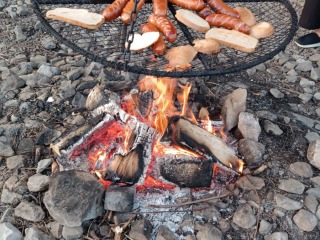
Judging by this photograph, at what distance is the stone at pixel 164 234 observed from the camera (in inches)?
87.4

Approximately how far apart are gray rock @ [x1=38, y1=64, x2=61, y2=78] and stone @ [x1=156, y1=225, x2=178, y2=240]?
1.86 metres

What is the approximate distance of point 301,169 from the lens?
2.70 meters

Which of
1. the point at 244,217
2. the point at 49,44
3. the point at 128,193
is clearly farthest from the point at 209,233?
the point at 49,44

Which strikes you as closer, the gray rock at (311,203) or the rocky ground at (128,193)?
the rocky ground at (128,193)

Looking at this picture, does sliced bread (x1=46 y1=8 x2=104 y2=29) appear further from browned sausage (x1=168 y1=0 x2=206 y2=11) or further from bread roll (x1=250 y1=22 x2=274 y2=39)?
bread roll (x1=250 y1=22 x2=274 y2=39)

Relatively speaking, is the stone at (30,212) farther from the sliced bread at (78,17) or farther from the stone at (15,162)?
the sliced bread at (78,17)

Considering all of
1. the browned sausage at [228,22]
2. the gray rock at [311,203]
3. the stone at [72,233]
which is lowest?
the gray rock at [311,203]

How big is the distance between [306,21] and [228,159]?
2475 millimetres

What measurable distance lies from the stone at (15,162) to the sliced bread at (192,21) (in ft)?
4.84

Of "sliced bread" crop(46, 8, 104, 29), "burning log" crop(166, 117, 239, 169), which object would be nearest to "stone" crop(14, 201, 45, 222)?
"burning log" crop(166, 117, 239, 169)

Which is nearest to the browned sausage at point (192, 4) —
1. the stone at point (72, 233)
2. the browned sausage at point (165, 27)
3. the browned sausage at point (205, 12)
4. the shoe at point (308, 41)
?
the browned sausage at point (205, 12)

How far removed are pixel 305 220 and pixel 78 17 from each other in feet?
6.33

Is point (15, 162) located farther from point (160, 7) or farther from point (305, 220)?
point (305, 220)

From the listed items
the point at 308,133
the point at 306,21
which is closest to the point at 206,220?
the point at 308,133
